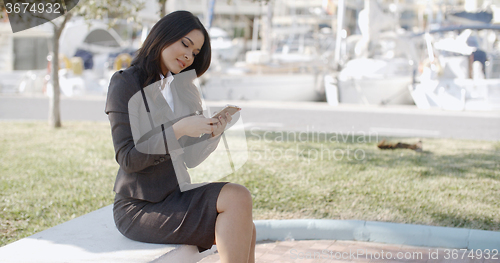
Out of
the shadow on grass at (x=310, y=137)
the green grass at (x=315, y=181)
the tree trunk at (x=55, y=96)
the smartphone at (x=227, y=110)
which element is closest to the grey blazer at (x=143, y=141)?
the smartphone at (x=227, y=110)

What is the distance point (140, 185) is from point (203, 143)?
342 mm

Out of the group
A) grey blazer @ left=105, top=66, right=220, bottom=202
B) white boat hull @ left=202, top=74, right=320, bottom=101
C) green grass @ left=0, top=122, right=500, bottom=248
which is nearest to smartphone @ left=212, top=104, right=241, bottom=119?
grey blazer @ left=105, top=66, right=220, bottom=202

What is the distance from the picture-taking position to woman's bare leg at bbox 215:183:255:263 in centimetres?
187

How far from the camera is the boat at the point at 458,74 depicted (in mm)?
12484

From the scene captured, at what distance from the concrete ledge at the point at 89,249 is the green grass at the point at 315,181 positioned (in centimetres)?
112

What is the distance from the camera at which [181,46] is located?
2.08 m

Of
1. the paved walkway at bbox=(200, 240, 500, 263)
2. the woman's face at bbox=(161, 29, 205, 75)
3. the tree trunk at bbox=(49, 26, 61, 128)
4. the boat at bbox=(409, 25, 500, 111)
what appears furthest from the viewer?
the boat at bbox=(409, 25, 500, 111)

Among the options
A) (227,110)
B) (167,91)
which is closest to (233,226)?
(227,110)

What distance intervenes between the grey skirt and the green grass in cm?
153

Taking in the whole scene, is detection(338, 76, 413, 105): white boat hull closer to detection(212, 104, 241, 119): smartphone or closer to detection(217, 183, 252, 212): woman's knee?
detection(212, 104, 241, 119): smartphone

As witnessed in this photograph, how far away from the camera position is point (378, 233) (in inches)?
126

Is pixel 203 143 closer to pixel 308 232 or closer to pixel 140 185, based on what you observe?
pixel 140 185

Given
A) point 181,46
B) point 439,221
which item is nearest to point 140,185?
point 181,46

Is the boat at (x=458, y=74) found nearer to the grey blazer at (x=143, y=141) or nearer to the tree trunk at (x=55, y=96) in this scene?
the tree trunk at (x=55, y=96)
